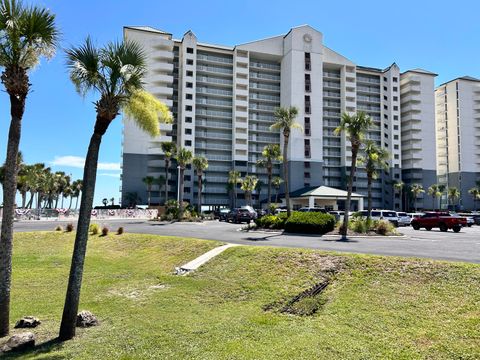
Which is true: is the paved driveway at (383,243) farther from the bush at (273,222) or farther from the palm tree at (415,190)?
the palm tree at (415,190)

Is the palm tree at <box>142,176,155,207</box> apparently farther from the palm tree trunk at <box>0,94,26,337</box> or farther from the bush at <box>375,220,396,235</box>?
the palm tree trunk at <box>0,94,26,337</box>

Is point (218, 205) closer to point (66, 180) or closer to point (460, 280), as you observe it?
point (66, 180)

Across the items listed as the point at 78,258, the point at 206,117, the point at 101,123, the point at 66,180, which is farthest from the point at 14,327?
the point at 66,180

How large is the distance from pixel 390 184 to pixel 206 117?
5122 centimetres

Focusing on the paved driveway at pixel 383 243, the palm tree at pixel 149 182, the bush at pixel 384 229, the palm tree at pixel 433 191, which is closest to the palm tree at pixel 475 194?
the palm tree at pixel 433 191

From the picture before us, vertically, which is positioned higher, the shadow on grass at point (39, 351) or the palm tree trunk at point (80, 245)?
the palm tree trunk at point (80, 245)

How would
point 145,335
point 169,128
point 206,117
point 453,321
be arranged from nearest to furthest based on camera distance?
point 453,321 → point 145,335 → point 169,128 → point 206,117

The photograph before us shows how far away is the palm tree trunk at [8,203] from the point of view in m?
8.31

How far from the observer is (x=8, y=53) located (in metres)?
8.25

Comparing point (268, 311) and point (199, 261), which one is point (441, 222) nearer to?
point (199, 261)

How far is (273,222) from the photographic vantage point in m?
30.3

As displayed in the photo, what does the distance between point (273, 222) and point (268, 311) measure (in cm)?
2113

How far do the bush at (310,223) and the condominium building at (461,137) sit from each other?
97.3 meters

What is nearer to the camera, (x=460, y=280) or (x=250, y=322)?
(x=250, y=322)
